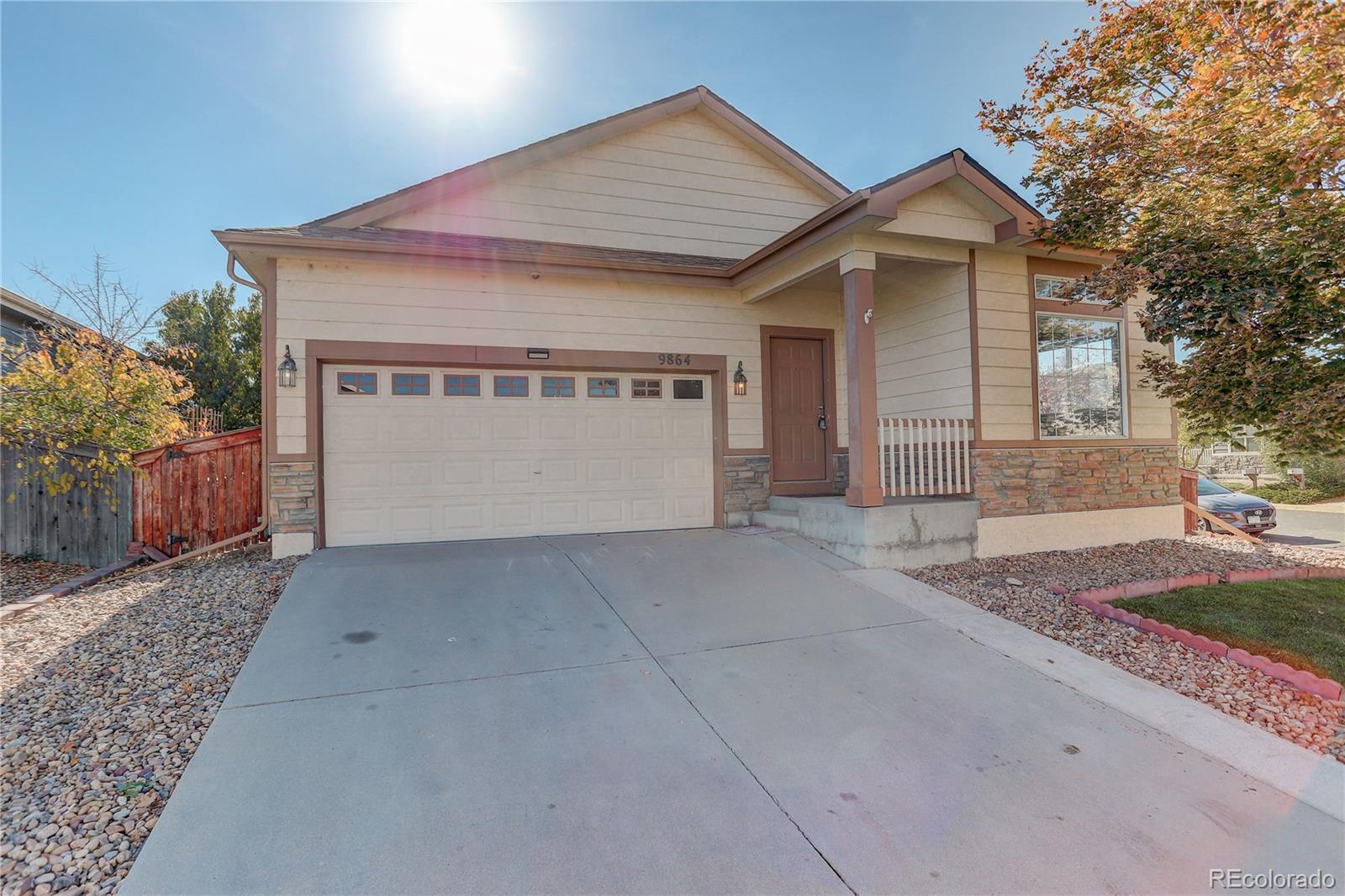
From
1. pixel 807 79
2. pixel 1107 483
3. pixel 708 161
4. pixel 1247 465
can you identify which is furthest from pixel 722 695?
pixel 1247 465

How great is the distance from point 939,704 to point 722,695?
1.22 meters

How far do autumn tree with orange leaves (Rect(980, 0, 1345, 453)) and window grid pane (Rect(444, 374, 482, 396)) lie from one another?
21.7ft

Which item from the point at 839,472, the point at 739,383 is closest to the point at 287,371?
the point at 739,383

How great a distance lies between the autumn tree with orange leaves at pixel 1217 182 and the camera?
4.37 meters

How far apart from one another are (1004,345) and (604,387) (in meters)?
4.89

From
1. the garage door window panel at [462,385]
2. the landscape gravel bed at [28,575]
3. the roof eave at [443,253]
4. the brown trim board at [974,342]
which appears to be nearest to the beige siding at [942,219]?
the brown trim board at [974,342]

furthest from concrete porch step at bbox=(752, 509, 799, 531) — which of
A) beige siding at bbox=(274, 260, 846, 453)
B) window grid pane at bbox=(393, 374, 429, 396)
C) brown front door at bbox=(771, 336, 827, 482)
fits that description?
window grid pane at bbox=(393, 374, 429, 396)

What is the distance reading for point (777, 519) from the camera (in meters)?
7.72

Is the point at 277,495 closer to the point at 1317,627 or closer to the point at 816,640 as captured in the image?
the point at 816,640

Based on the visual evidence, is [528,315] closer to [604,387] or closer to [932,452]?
[604,387]

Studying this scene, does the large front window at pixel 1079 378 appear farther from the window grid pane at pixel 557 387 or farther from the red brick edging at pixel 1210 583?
the window grid pane at pixel 557 387

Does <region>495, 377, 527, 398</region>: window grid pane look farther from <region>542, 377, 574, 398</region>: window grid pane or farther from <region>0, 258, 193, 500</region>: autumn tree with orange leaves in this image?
<region>0, 258, 193, 500</region>: autumn tree with orange leaves

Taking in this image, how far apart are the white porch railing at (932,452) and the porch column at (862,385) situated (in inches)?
26.6

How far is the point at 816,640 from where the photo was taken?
14.1 ft
